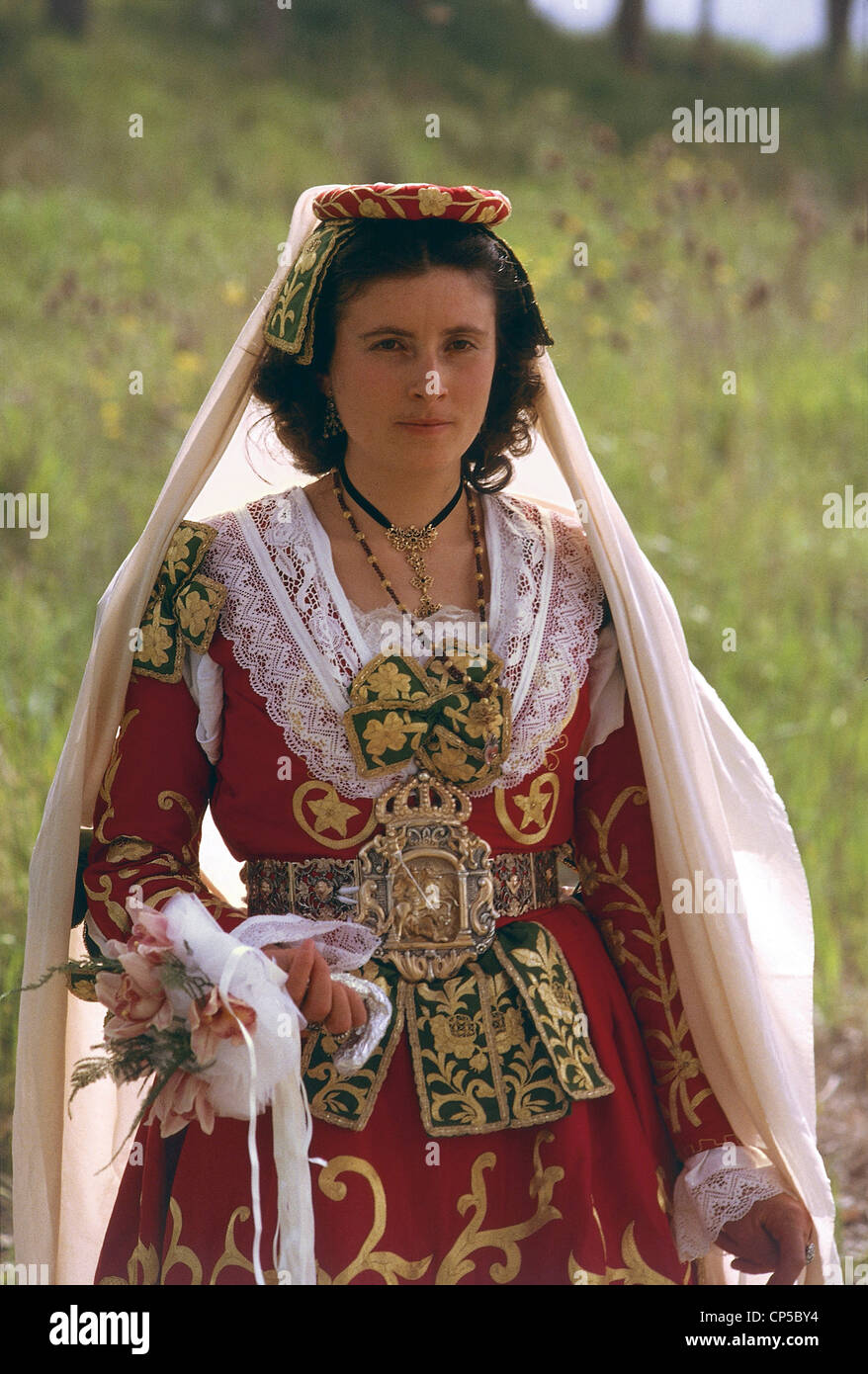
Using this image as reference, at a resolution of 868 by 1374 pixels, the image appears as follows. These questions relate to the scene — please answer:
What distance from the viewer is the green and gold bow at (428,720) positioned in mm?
1937

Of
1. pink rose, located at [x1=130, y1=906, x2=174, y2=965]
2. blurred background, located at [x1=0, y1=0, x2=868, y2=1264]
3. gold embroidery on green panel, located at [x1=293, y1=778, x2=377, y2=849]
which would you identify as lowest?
pink rose, located at [x1=130, y1=906, x2=174, y2=965]

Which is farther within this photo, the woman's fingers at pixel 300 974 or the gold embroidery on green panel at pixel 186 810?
the gold embroidery on green panel at pixel 186 810

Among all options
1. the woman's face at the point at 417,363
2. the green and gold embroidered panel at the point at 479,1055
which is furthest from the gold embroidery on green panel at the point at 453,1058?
the woman's face at the point at 417,363

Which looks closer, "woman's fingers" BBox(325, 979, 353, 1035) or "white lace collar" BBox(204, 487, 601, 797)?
"woman's fingers" BBox(325, 979, 353, 1035)

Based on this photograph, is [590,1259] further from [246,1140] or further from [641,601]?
[641,601]

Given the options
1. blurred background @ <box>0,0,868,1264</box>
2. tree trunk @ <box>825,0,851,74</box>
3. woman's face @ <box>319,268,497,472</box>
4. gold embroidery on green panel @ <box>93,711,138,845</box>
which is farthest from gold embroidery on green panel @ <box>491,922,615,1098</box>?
tree trunk @ <box>825,0,851,74</box>

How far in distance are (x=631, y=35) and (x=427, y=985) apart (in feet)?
32.2

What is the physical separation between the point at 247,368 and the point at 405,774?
0.62 metres

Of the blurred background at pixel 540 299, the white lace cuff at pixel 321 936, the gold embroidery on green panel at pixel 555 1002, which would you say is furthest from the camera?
the blurred background at pixel 540 299

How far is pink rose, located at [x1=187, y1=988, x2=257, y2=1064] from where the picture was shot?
1.70m

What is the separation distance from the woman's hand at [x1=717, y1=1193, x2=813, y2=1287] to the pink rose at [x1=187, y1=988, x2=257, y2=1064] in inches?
28.0

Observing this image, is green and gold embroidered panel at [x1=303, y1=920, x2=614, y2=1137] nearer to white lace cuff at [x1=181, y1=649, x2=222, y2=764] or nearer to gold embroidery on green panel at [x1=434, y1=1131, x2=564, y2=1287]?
gold embroidery on green panel at [x1=434, y1=1131, x2=564, y2=1287]

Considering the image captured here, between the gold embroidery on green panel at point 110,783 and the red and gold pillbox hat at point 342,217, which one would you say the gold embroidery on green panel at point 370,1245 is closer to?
the gold embroidery on green panel at point 110,783
